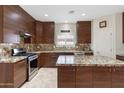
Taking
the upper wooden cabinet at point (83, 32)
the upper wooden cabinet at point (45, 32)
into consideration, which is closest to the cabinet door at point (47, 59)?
the upper wooden cabinet at point (45, 32)

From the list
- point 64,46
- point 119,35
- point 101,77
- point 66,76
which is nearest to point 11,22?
point 66,76

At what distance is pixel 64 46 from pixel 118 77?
18.7 feet

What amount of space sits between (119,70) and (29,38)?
4.85m

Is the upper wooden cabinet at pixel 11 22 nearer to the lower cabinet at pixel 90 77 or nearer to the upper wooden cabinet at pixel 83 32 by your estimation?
the lower cabinet at pixel 90 77

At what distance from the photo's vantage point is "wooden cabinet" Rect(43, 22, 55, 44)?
802 centimetres

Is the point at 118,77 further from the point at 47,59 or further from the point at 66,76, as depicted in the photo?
the point at 47,59

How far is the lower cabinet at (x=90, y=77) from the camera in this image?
2.91 m

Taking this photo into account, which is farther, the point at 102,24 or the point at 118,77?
the point at 102,24

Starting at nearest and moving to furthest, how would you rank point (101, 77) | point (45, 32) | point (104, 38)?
point (101, 77) < point (104, 38) < point (45, 32)

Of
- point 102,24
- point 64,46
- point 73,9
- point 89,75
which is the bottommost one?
point 89,75

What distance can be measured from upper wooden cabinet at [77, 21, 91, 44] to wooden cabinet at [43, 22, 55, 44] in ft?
4.47

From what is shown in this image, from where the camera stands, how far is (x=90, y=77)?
293 cm

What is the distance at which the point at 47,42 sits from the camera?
803 centimetres

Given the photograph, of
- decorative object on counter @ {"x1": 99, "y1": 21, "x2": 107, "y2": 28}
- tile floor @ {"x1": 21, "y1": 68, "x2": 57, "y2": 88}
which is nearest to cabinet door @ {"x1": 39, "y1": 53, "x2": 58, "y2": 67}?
tile floor @ {"x1": 21, "y1": 68, "x2": 57, "y2": 88}
